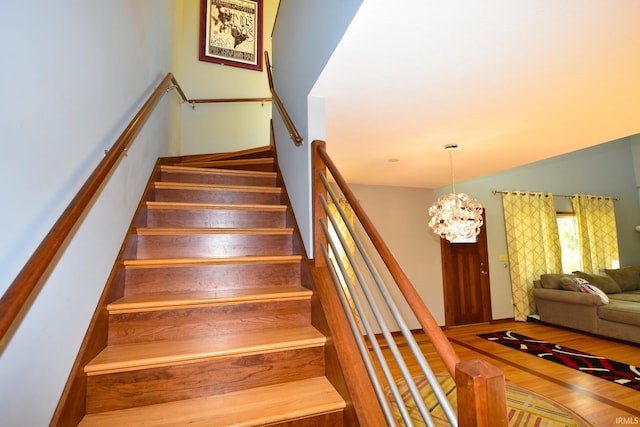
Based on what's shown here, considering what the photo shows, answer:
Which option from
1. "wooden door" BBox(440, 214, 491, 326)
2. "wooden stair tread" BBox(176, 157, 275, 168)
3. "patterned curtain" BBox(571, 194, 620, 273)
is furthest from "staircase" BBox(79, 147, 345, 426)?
"patterned curtain" BBox(571, 194, 620, 273)

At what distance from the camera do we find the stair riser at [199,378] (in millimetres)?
1195

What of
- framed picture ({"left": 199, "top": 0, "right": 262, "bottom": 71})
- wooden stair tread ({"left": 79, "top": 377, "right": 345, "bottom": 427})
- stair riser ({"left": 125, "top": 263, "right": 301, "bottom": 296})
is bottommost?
wooden stair tread ({"left": 79, "top": 377, "right": 345, "bottom": 427})

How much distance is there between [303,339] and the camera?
1457 mm

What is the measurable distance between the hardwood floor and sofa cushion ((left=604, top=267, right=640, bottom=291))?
1855 millimetres

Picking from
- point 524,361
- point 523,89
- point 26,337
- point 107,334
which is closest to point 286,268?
point 107,334

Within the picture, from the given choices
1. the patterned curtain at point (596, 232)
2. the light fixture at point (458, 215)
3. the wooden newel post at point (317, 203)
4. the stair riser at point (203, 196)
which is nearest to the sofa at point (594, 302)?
the patterned curtain at point (596, 232)

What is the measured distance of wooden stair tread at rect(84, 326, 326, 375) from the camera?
121 cm

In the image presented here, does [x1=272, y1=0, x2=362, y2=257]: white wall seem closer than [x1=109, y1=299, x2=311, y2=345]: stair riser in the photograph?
No

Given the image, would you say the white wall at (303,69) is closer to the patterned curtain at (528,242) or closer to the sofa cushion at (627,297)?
the patterned curtain at (528,242)

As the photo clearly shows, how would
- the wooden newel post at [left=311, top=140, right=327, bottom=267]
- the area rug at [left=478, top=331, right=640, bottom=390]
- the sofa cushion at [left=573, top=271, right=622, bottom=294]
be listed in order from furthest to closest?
the sofa cushion at [left=573, top=271, right=622, bottom=294]
the area rug at [left=478, top=331, right=640, bottom=390]
the wooden newel post at [left=311, top=140, right=327, bottom=267]

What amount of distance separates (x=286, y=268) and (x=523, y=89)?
1.97 metres

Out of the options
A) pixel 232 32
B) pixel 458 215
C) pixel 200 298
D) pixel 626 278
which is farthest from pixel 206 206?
pixel 626 278

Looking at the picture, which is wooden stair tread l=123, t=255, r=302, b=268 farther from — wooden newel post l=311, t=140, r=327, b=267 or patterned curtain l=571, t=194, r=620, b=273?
patterned curtain l=571, t=194, r=620, b=273

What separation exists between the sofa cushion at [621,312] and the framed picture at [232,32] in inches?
242
